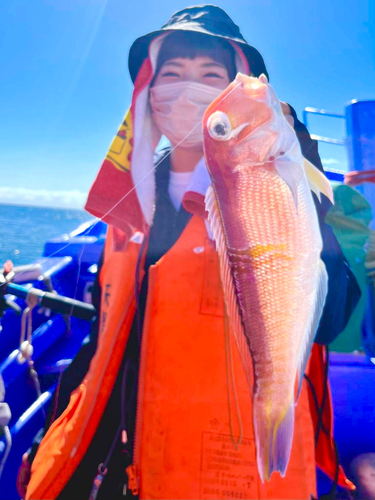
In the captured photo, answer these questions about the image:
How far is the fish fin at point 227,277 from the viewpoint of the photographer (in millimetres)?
897

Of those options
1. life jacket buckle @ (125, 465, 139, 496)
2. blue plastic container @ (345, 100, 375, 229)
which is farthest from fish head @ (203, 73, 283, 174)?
blue plastic container @ (345, 100, 375, 229)

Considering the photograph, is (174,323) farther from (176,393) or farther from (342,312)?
(342,312)

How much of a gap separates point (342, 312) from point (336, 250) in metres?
0.24

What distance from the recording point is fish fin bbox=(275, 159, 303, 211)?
85cm

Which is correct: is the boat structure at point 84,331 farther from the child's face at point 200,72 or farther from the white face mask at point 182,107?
the child's face at point 200,72

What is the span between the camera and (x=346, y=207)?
4.08ft

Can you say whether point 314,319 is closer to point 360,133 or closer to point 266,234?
point 266,234

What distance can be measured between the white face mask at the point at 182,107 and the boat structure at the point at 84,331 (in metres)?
0.62

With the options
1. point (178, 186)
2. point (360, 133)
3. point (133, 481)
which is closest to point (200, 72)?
point (178, 186)

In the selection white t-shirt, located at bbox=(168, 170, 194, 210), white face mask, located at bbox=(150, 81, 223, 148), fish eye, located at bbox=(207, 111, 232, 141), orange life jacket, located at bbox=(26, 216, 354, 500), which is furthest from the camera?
white t-shirt, located at bbox=(168, 170, 194, 210)

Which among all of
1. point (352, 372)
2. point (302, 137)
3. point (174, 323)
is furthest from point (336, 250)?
point (352, 372)

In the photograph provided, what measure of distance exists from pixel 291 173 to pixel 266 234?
18cm

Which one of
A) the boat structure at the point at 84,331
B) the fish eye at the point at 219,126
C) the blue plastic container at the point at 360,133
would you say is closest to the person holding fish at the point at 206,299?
the fish eye at the point at 219,126

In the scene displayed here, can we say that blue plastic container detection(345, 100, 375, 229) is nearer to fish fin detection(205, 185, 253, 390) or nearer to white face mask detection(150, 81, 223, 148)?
white face mask detection(150, 81, 223, 148)
